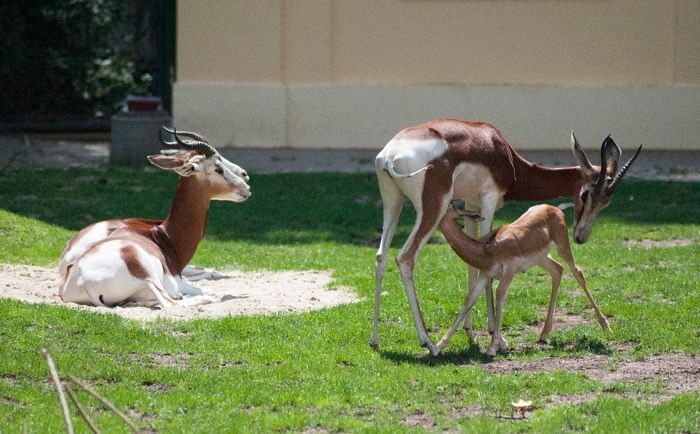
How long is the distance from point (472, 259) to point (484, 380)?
44.0 inches

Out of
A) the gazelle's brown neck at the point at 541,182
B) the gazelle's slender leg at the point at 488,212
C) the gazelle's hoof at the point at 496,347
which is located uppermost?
the gazelle's brown neck at the point at 541,182

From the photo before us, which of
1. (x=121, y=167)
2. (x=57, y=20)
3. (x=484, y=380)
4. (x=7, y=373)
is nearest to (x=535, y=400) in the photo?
(x=484, y=380)

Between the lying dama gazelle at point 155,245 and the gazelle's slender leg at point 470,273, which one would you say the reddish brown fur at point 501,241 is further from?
the lying dama gazelle at point 155,245

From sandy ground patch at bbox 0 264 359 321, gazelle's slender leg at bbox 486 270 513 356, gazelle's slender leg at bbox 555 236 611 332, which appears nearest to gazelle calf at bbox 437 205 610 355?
gazelle's slender leg at bbox 486 270 513 356

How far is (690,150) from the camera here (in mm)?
18891

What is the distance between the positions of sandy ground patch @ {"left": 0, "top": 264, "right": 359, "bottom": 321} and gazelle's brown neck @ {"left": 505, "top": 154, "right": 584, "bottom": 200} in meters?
1.80

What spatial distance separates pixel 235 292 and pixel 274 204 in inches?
179

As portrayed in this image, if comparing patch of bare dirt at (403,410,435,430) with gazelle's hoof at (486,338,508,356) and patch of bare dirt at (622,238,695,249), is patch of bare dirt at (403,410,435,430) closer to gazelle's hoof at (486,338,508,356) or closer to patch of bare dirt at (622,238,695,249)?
gazelle's hoof at (486,338,508,356)

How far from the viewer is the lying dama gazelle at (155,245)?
358 inches

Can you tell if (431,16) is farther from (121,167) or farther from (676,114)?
(121,167)

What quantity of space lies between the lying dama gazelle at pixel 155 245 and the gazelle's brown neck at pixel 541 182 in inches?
108

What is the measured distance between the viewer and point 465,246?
7.82 m

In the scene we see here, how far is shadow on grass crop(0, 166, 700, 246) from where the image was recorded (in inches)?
514

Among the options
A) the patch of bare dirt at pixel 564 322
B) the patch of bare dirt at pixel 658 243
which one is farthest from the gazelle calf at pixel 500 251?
the patch of bare dirt at pixel 658 243
